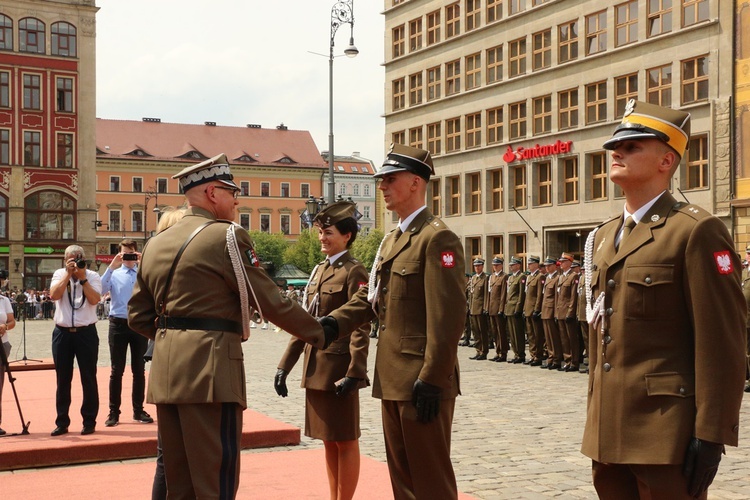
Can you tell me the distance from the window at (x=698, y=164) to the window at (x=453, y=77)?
15.6 meters

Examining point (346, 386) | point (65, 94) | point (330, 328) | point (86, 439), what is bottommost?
point (86, 439)

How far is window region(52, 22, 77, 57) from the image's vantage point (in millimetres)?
60281

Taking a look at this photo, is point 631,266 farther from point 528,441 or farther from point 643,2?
point 643,2

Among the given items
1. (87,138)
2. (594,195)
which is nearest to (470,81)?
(594,195)

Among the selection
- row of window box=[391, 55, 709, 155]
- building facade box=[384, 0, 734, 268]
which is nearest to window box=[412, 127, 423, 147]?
row of window box=[391, 55, 709, 155]

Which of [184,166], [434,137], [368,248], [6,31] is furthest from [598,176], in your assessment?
[184,166]

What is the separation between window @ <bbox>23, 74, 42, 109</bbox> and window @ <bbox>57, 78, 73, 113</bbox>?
3.96 ft

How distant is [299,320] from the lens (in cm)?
509

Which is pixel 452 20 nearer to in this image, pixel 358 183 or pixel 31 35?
pixel 31 35

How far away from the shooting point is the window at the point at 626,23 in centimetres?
3781

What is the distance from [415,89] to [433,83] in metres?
1.72

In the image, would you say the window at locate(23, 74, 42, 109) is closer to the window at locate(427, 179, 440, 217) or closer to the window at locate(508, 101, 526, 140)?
the window at locate(427, 179, 440, 217)

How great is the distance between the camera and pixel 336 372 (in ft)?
20.5

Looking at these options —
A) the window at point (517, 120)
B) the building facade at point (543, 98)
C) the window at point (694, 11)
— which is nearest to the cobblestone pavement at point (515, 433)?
the building facade at point (543, 98)
